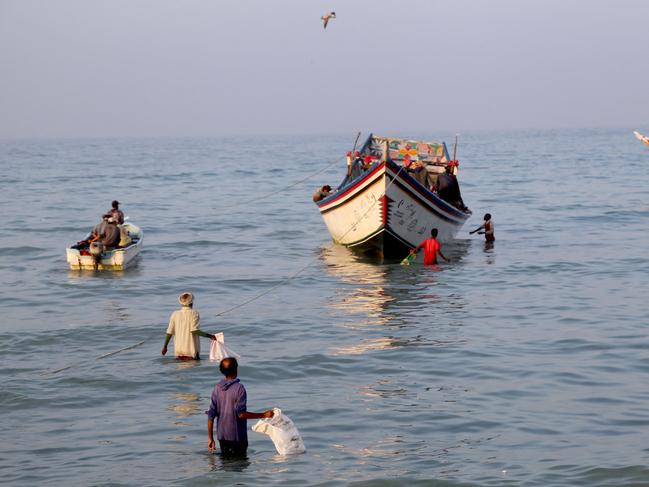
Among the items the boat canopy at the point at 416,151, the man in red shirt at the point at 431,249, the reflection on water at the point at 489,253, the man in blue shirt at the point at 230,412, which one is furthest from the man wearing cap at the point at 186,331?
the boat canopy at the point at 416,151

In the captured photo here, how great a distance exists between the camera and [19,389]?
47.1ft

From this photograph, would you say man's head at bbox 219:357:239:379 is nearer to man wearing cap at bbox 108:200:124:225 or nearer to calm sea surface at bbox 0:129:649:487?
calm sea surface at bbox 0:129:649:487

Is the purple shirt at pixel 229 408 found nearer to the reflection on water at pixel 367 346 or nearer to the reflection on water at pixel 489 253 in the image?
the reflection on water at pixel 367 346

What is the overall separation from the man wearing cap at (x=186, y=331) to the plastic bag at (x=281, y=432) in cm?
342

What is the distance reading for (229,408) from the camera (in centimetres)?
1020

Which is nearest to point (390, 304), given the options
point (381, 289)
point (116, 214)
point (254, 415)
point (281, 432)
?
point (381, 289)

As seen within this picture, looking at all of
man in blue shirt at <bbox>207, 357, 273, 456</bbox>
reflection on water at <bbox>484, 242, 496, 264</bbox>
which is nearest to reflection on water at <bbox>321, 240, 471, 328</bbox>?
reflection on water at <bbox>484, 242, 496, 264</bbox>

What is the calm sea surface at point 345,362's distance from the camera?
11180 mm

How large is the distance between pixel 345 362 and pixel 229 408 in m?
5.80

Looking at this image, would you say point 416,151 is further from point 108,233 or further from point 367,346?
point 367,346

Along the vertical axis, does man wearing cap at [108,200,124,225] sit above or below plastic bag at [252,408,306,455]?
above

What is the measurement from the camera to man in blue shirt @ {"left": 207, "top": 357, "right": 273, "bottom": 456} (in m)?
10.1

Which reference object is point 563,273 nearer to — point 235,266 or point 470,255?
point 470,255

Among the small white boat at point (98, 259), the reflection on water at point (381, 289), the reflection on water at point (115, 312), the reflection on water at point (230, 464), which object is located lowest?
the reflection on water at point (115, 312)
